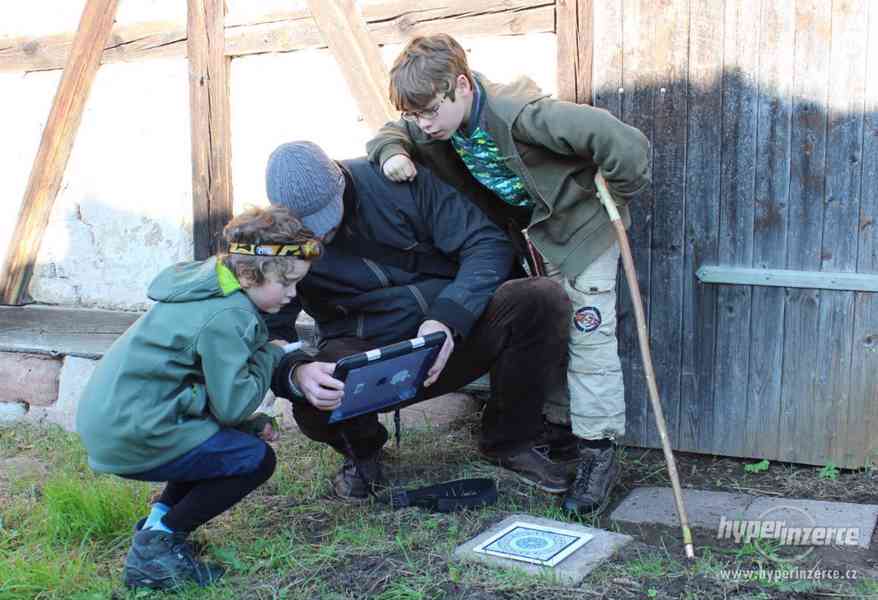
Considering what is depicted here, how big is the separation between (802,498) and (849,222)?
1066mm

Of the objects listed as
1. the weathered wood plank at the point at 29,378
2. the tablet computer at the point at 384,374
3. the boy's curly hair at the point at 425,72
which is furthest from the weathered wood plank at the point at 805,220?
the weathered wood plank at the point at 29,378

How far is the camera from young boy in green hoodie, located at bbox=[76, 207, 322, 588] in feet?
9.96

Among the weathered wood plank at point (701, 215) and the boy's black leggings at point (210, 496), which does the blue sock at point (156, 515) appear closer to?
the boy's black leggings at point (210, 496)

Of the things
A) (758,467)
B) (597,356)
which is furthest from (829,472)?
(597,356)

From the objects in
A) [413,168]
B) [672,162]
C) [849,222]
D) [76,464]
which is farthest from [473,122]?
[76,464]

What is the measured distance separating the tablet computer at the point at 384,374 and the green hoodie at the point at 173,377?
0.35 metres

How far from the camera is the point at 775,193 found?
3.96 meters

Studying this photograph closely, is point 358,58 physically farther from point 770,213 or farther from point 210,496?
point 210,496

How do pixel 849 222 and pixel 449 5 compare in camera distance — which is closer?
pixel 849 222

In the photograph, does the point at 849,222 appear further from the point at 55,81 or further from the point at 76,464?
the point at 55,81

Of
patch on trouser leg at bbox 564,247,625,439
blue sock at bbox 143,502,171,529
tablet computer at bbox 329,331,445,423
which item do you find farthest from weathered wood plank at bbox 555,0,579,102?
blue sock at bbox 143,502,171,529

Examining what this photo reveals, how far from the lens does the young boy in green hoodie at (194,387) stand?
9.96 ft

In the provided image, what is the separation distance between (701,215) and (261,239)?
6.18 ft

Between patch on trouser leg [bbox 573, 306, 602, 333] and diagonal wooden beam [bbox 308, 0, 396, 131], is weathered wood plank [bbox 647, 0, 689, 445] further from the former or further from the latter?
diagonal wooden beam [bbox 308, 0, 396, 131]
